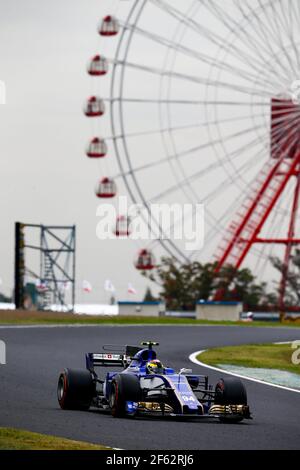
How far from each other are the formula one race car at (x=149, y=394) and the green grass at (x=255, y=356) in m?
9.81

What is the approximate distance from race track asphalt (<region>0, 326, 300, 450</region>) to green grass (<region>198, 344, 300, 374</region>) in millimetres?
766

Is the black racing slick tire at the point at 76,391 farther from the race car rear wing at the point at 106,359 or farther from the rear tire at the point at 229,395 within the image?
the rear tire at the point at 229,395

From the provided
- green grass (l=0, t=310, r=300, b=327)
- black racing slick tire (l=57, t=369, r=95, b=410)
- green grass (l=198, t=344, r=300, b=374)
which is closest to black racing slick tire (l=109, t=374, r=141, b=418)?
black racing slick tire (l=57, t=369, r=95, b=410)

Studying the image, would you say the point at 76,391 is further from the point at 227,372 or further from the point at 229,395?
the point at 227,372

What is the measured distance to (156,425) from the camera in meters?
17.4

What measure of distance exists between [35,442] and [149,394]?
371 centimetres

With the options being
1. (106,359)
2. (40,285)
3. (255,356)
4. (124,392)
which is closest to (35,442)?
(124,392)

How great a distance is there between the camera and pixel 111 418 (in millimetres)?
18219

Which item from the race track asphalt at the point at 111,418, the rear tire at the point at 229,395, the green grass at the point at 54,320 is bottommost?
the race track asphalt at the point at 111,418

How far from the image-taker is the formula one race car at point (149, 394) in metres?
18.1

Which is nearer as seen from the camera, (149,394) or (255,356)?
(149,394)

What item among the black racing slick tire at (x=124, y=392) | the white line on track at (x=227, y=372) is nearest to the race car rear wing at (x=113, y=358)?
the black racing slick tire at (x=124, y=392)
